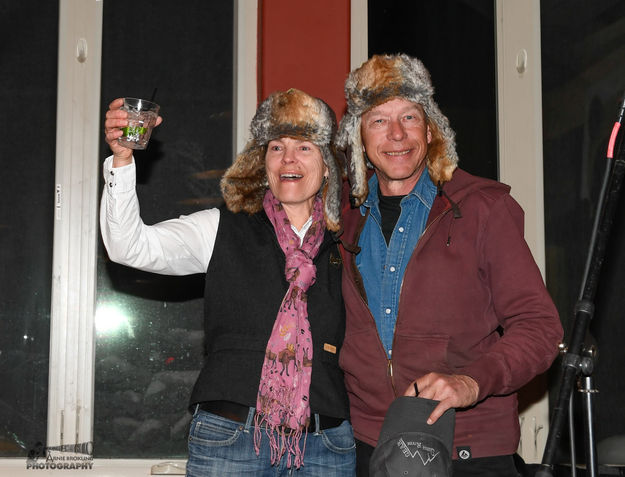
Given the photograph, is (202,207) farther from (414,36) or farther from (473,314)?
(473,314)

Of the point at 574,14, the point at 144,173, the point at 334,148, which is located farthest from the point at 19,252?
the point at 574,14

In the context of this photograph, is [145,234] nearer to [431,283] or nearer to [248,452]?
[248,452]

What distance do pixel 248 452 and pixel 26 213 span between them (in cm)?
204

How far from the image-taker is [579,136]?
3.51 metres

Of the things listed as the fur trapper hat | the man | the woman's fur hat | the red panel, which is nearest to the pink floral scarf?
the man

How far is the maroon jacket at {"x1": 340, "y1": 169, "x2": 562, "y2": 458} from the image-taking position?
1.84m

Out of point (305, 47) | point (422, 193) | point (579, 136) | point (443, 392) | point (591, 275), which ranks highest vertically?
point (305, 47)

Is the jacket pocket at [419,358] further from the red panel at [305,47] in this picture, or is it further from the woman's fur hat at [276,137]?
the red panel at [305,47]

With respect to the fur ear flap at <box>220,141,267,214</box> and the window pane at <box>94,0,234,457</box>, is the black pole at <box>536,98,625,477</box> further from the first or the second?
the window pane at <box>94,0,234,457</box>

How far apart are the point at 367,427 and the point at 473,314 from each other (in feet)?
1.36

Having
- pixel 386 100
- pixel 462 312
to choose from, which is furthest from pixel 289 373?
pixel 386 100

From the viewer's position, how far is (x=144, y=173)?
351 cm

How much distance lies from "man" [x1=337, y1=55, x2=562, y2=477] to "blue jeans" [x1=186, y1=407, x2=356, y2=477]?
0.24 feet

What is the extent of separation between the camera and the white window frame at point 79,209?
10.8 ft
